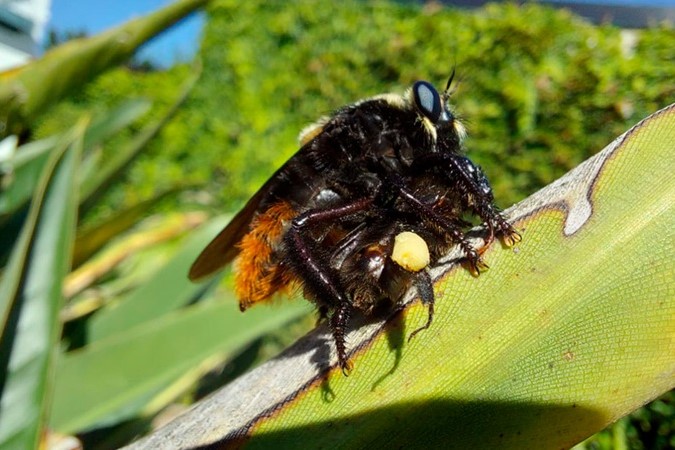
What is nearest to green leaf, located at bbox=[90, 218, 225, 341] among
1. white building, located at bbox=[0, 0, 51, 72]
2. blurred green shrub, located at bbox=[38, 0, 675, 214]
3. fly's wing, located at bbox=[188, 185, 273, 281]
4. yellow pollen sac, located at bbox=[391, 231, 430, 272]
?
blurred green shrub, located at bbox=[38, 0, 675, 214]

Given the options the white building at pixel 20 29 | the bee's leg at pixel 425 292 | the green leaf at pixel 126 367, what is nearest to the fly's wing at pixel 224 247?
the bee's leg at pixel 425 292

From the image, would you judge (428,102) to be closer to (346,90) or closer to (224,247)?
(224,247)

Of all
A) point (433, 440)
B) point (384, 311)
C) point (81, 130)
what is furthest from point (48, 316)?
point (433, 440)

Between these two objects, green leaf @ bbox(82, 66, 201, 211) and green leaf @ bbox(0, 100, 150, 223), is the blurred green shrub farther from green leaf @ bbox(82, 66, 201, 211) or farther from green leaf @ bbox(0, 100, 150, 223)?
green leaf @ bbox(0, 100, 150, 223)

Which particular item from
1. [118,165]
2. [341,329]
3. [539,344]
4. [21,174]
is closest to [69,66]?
[21,174]

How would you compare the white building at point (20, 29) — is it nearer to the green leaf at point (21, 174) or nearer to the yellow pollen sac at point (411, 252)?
the green leaf at point (21, 174)

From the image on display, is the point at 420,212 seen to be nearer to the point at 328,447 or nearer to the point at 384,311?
the point at 384,311

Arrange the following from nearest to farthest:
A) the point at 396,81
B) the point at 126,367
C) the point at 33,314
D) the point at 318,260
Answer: the point at 318,260 → the point at 33,314 → the point at 126,367 → the point at 396,81
